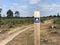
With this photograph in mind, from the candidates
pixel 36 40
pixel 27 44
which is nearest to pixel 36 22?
pixel 36 40

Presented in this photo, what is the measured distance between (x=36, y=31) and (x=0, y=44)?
35.0ft

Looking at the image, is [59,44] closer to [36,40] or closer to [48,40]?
[48,40]

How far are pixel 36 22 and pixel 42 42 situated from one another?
9.74 metres

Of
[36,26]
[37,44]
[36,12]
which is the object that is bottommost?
[37,44]

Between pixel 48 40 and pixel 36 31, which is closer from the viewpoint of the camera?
pixel 36 31

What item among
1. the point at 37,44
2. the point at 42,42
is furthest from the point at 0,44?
the point at 37,44

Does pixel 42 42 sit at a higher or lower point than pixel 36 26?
lower

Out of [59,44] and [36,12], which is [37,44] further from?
[59,44]

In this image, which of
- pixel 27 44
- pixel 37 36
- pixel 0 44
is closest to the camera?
pixel 37 36

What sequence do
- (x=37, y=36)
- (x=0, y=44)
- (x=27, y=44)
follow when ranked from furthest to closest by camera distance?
(x=0, y=44) < (x=27, y=44) < (x=37, y=36)

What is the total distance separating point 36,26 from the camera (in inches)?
328

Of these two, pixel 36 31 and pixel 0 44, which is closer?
pixel 36 31

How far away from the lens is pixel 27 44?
17.3 m

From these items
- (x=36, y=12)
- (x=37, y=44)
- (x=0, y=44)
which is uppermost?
(x=36, y=12)
